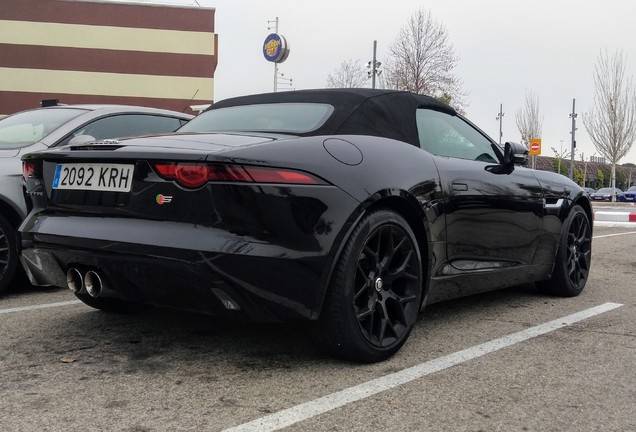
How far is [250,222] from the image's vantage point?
2.69 metres

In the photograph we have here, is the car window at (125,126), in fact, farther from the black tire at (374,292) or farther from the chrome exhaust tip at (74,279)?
the black tire at (374,292)

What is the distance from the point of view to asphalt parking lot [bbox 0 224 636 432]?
7.79 feet

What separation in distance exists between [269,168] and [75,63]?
37.3 meters

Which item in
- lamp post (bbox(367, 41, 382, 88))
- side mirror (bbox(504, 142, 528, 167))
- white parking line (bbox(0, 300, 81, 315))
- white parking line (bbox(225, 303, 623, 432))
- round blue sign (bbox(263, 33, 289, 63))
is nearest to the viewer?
Result: white parking line (bbox(225, 303, 623, 432))

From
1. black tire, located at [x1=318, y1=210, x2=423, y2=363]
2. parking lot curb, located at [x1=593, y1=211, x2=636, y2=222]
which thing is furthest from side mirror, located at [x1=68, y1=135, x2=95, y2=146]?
parking lot curb, located at [x1=593, y1=211, x2=636, y2=222]

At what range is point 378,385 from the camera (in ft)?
9.06

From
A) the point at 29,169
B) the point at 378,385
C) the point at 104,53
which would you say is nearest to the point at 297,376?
the point at 378,385

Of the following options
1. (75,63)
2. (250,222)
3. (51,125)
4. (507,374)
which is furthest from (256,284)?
(75,63)

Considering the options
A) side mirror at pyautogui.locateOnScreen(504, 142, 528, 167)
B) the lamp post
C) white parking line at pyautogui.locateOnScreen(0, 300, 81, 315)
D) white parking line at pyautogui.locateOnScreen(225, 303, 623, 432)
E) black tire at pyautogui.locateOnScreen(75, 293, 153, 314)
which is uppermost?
the lamp post

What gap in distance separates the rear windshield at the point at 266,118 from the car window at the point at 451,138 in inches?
26.5

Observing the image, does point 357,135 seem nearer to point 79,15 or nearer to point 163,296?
point 163,296

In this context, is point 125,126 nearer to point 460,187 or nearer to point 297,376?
point 460,187

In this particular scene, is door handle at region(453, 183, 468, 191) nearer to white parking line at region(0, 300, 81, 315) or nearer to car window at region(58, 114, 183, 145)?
car window at region(58, 114, 183, 145)

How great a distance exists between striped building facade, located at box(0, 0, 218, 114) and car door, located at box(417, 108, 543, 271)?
32.8m
